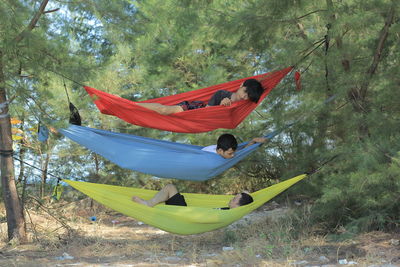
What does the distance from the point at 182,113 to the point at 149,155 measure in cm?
34

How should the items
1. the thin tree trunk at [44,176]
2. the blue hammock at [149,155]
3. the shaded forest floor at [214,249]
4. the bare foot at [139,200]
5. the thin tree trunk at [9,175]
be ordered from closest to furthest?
the shaded forest floor at [214,249]
the blue hammock at [149,155]
the bare foot at [139,200]
the thin tree trunk at [9,175]
the thin tree trunk at [44,176]

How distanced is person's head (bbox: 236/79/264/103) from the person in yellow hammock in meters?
0.63

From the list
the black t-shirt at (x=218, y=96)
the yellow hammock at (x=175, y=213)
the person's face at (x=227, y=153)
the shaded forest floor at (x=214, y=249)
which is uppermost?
the black t-shirt at (x=218, y=96)

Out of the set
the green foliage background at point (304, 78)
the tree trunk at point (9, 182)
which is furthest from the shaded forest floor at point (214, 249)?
the green foliage background at point (304, 78)

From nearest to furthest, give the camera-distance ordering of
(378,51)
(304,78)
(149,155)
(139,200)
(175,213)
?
(175,213) < (149,155) < (139,200) < (378,51) < (304,78)

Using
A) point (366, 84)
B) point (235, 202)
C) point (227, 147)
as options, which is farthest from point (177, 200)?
point (366, 84)

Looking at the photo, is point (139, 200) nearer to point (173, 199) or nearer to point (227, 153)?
point (173, 199)

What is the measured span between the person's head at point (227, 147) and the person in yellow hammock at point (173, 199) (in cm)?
27

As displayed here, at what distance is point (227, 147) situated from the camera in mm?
2920

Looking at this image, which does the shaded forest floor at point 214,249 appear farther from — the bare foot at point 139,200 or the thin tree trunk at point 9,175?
the bare foot at point 139,200

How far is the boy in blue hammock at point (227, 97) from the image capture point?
300 cm

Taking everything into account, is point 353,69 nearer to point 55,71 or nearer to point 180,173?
point 180,173

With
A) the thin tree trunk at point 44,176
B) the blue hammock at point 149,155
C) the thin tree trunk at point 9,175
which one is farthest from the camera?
the thin tree trunk at point 44,176

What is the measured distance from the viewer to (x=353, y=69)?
3.32m
